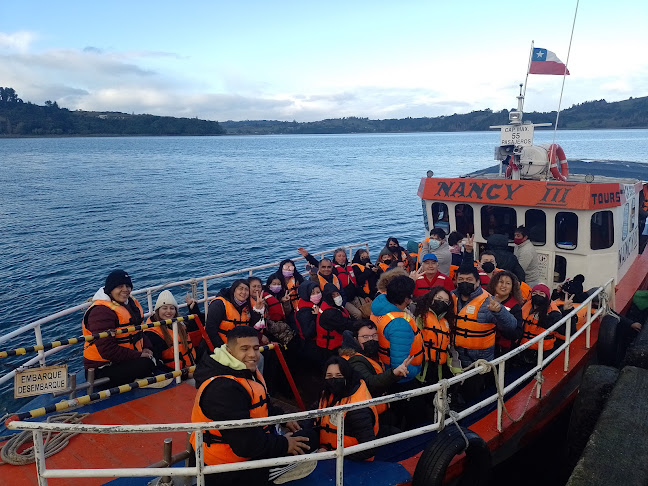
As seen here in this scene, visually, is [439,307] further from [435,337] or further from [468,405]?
[468,405]

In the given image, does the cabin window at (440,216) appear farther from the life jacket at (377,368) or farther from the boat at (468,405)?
the life jacket at (377,368)

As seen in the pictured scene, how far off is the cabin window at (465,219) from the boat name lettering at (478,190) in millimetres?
358

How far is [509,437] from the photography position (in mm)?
5043

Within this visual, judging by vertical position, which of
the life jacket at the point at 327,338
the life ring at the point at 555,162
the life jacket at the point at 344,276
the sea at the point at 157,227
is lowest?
the sea at the point at 157,227

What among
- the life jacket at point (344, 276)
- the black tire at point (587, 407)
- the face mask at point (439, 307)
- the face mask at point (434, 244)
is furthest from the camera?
the face mask at point (434, 244)

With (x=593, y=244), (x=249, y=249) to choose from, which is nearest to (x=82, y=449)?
(x=593, y=244)

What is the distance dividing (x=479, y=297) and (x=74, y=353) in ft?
37.1

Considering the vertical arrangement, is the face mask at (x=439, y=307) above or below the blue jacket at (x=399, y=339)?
above

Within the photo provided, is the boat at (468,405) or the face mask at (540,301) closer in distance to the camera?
the boat at (468,405)

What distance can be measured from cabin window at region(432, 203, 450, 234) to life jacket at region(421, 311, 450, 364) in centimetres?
482

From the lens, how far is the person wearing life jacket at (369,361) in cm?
409

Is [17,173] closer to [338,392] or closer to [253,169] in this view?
[253,169]

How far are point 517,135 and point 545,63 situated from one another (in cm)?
166

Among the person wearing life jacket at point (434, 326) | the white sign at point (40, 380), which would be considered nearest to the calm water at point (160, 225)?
the white sign at point (40, 380)
